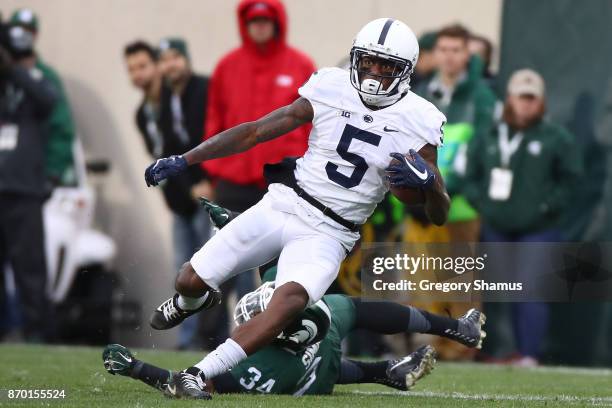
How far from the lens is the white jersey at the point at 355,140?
661 cm

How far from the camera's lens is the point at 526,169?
988 centimetres

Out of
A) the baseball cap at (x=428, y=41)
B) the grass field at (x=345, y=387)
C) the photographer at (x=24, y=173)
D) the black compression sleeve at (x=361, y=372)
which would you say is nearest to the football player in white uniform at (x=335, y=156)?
the black compression sleeve at (x=361, y=372)

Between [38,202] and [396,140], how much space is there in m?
4.86

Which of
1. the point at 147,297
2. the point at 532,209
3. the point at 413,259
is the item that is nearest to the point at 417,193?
the point at 413,259

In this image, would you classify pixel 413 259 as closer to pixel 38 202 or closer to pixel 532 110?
pixel 532 110

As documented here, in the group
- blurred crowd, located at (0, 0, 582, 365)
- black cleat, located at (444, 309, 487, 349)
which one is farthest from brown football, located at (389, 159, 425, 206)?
blurred crowd, located at (0, 0, 582, 365)

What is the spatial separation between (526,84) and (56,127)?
379 cm

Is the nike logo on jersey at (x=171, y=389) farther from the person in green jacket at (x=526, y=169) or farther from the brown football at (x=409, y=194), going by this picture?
the person in green jacket at (x=526, y=169)

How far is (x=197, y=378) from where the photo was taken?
237 inches

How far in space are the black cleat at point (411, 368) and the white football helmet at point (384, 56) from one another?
1.20m

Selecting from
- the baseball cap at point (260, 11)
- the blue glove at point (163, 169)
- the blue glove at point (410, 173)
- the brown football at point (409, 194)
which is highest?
the baseball cap at point (260, 11)

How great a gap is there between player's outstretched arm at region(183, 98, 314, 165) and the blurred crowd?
Answer: 2689 millimetres

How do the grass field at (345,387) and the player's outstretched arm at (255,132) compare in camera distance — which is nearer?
the grass field at (345,387)

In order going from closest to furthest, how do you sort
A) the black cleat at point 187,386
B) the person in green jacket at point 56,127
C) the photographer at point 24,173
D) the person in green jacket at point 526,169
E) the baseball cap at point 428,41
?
1. the black cleat at point 187,386
2. the person in green jacket at point 526,169
3. the baseball cap at point 428,41
4. the photographer at point 24,173
5. the person in green jacket at point 56,127
